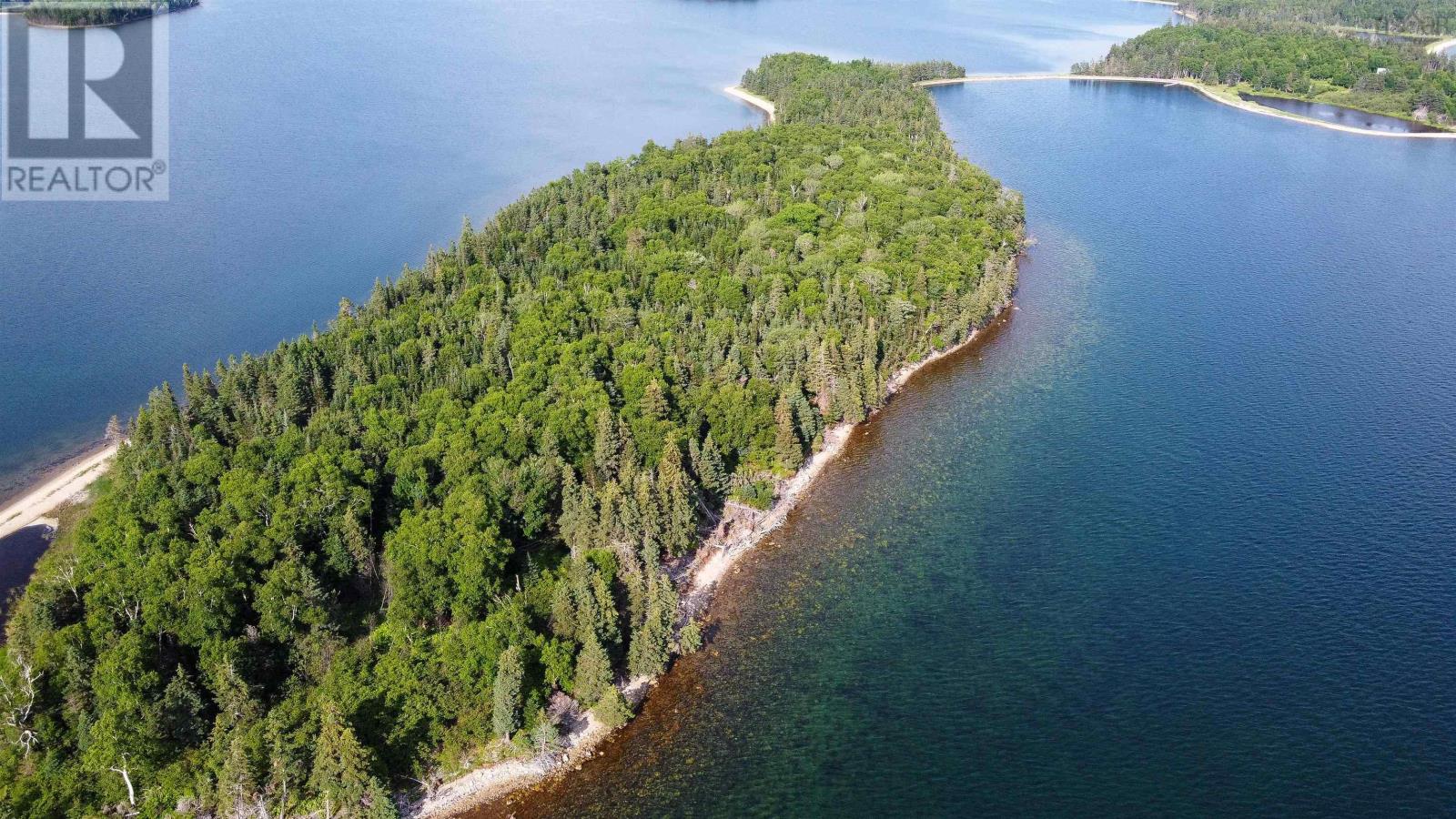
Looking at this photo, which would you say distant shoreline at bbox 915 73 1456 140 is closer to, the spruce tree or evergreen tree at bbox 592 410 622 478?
evergreen tree at bbox 592 410 622 478

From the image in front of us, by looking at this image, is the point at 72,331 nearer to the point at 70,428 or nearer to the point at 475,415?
the point at 70,428

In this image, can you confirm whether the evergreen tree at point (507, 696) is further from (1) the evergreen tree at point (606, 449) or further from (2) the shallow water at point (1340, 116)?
(2) the shallow water at point (1340, 116)

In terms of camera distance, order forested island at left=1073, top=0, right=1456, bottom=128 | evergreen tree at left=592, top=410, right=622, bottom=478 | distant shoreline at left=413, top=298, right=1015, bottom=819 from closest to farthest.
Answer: distant shoreline at left=413, top=298, right=1015, bottom=819, evergreen tree at left=592, top=410, right=622, bottom=478, forested island at left=1073, top=0, right=1456, bottom=128

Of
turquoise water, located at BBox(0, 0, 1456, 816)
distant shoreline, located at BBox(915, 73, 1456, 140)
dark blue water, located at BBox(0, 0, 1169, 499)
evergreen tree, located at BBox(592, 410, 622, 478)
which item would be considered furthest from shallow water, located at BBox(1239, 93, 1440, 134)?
evergreen tree, located at BBox(592, 410, 622, 478)

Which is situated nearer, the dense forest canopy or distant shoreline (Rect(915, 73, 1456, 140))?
distant shoreline (Rect(915, 73, 1456, 140))

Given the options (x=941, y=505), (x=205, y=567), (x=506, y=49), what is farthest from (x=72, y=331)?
(x=506, y=49)
